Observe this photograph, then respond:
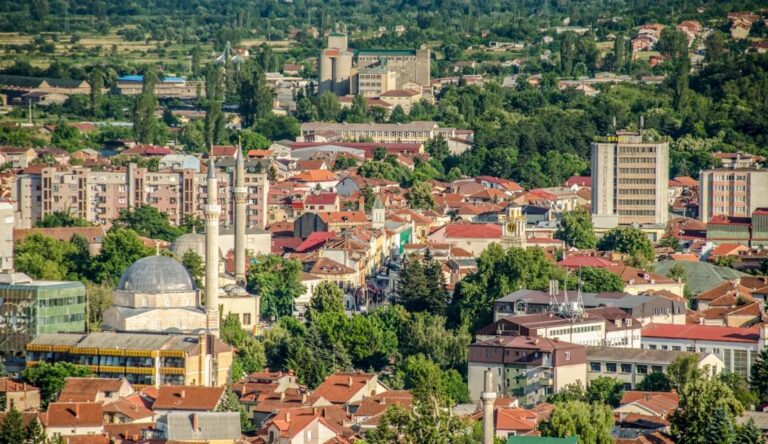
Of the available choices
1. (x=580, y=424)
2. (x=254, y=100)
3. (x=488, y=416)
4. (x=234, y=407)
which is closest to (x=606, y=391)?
(x=580, y=424)

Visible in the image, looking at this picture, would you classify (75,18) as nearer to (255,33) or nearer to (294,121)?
(255,33)

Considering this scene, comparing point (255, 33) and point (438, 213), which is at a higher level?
point (255, 33)

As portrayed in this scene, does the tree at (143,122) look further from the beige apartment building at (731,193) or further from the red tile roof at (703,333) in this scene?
the red tile roof at (703,333)

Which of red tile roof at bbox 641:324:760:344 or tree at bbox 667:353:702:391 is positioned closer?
tree at bbox 667:353:702:391

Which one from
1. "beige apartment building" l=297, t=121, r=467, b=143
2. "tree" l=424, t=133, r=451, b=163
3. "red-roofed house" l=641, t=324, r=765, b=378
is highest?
"beige apartment building" l=297, t=121, r=467, b=143

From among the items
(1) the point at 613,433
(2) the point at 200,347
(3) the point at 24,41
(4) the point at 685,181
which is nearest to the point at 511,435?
(1) the point at 613,433

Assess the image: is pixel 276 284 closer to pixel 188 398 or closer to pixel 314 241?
pixel 314 241

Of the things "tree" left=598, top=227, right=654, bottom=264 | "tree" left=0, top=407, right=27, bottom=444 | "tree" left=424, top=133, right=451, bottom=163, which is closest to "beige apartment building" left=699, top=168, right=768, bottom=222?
"tree" left=598, top=227, right=654, bottom=264

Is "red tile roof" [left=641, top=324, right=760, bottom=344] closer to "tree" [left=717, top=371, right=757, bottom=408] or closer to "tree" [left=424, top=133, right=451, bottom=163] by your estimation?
"tree" [left=717, top=371, right=757, bottom=408]
